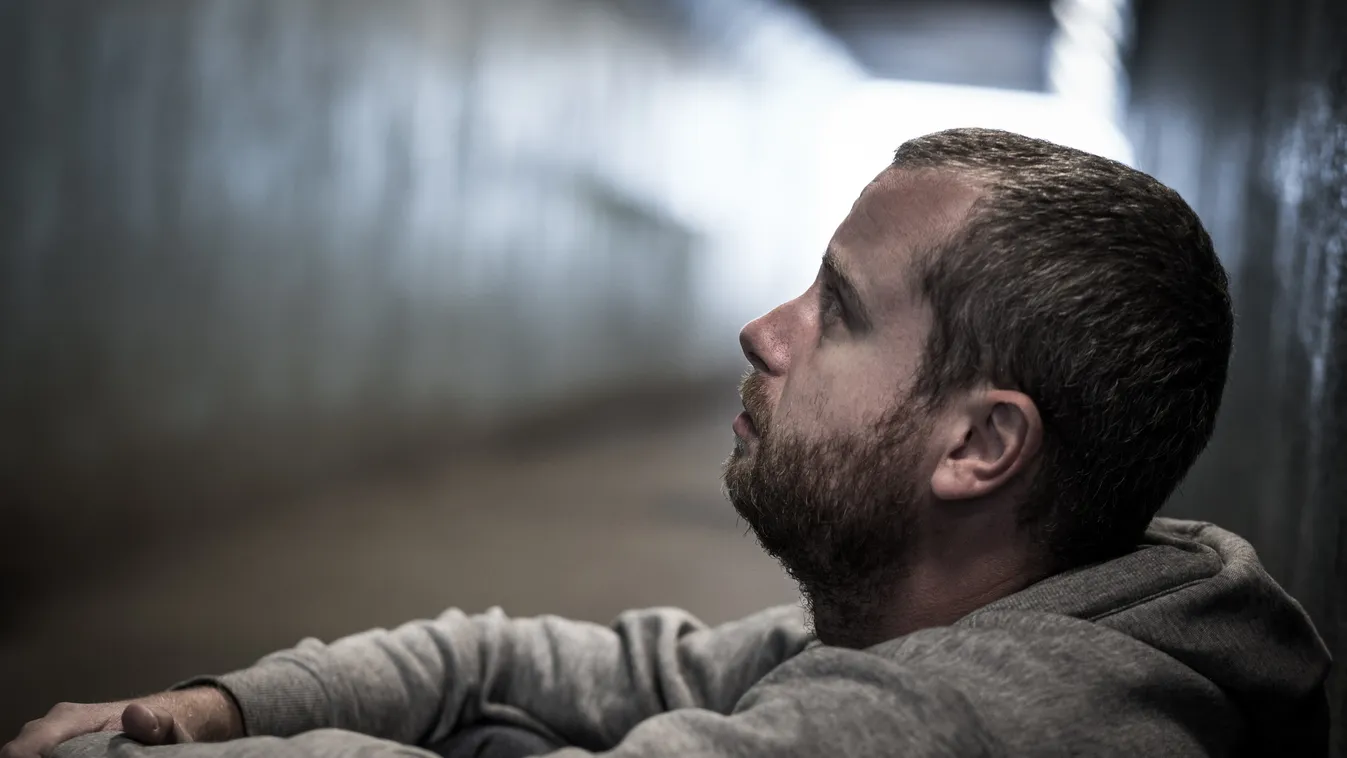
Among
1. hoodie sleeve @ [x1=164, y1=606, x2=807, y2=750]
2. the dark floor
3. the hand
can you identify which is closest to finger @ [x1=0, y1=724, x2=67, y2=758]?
the hand

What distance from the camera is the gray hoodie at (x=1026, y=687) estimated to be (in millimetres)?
495

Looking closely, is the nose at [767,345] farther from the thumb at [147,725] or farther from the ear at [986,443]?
the thumb at [147,725]

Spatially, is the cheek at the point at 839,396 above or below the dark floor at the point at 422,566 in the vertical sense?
above

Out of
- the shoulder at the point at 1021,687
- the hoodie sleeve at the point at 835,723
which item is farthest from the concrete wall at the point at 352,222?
the shoulder at the point at 1021,687

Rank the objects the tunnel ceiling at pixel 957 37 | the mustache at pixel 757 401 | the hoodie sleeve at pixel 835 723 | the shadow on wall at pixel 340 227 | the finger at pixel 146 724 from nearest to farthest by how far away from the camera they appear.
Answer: the hoodie sleeve at pixel 835 723
the finger at pixel 146 724
the mustache at pixel 757 401
the shadow on wall at pixel 340 227
the tunnel ceiling at pixel 957 37

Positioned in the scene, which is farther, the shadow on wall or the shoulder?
the shadow on wall

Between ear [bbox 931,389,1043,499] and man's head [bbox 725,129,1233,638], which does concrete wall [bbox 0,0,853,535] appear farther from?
ear [bbox 931,389,1043,499]

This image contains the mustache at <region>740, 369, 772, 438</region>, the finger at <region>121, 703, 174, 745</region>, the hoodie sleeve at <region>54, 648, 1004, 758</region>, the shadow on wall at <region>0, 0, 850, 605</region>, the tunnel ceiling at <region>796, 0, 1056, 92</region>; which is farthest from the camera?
the tunnel ceiling at <region>796, 0, 1056, 92</region>

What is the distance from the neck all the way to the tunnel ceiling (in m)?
0.96

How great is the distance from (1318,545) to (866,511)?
49 cm

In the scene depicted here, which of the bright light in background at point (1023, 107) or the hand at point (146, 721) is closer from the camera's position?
the hand at point (146, 721)

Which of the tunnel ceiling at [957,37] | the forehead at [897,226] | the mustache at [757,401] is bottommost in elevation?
the mustache at [757,401]

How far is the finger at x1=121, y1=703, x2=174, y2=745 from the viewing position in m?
0.61

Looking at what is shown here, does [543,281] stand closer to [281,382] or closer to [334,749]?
[281,382]
